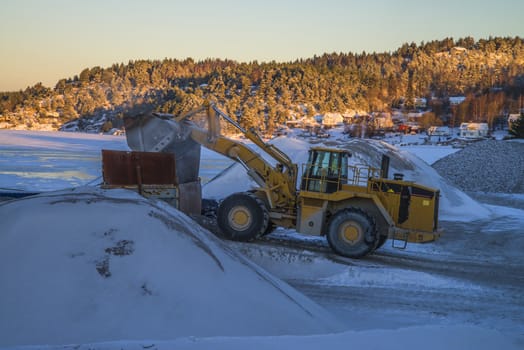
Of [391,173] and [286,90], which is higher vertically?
[286,90]

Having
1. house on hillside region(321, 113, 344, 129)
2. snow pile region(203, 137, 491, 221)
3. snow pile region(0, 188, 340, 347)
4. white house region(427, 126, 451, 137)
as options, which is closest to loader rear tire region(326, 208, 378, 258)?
snow pile region(0, 188, 340, 347)

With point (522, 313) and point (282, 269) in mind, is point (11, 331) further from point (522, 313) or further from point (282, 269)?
point (522, 313)

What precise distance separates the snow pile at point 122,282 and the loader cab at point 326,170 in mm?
4274

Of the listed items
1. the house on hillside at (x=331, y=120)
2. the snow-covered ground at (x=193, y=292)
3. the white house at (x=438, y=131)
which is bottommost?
the snow-covered ground at (x=193, y=292)

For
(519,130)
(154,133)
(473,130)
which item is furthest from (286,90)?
(154,133)

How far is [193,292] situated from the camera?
19.9 ft

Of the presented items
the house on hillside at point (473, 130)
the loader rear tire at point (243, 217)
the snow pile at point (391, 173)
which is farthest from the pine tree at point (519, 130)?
the loader rear tire at point (243, 217)

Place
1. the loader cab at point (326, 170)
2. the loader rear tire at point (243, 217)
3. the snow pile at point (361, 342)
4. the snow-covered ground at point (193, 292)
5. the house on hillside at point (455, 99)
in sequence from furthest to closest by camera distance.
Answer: the house on hillside at point (455, 99)
the loader rear tire at point (243, 217)
the loader cab at point (326, 170)
the snow-covered ground at point (193, 292)
the snow pile at point (361, 342)

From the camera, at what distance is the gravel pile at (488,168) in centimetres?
2755

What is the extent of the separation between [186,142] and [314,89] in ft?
374

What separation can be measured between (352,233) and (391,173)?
9.88m

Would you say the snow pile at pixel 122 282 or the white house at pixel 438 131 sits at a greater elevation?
the white house at pixel 438 131

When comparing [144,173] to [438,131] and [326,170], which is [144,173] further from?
[438,131]

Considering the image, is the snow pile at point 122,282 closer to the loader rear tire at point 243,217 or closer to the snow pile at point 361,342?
the snow pile at point 361,342
